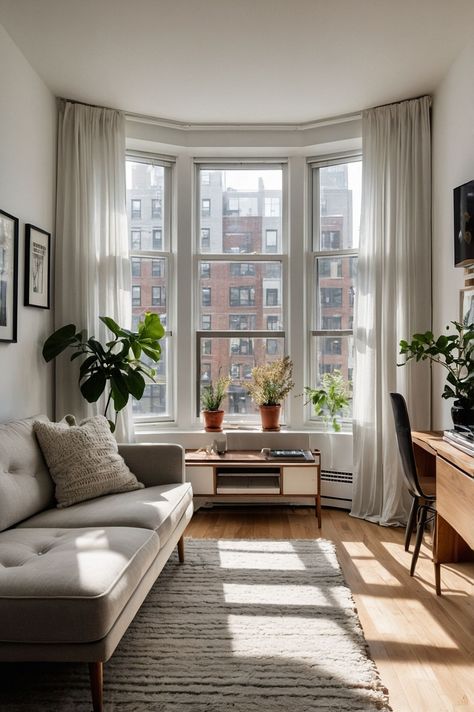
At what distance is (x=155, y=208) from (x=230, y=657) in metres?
3.56

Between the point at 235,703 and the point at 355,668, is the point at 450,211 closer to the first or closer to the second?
the point at 355,668

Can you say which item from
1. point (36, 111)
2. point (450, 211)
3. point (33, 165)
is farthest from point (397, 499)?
point (36, 111)

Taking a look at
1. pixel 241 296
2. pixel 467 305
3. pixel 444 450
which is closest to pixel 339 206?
pixel 241 296

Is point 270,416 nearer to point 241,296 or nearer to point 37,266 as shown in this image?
point 241,296

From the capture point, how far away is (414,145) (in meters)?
4.21

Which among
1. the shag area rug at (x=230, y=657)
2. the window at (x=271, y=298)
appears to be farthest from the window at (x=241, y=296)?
the shag area rug at (x=230, y=657)

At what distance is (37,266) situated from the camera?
152 inches

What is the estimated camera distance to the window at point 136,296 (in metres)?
4.81

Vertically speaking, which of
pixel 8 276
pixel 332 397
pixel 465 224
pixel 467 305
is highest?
pixel 465 224

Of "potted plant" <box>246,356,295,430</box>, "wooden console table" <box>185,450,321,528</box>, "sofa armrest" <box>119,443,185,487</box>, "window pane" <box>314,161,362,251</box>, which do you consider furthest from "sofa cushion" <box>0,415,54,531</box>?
"window pane" <box>314,161,362,251</box>

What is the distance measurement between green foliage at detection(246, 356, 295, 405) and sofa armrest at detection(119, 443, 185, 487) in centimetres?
139

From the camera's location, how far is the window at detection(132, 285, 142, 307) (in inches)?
189

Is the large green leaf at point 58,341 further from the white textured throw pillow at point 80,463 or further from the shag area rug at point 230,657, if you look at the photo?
the shag area rug at point 230,657

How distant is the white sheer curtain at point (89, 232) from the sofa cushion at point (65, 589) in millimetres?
2090
